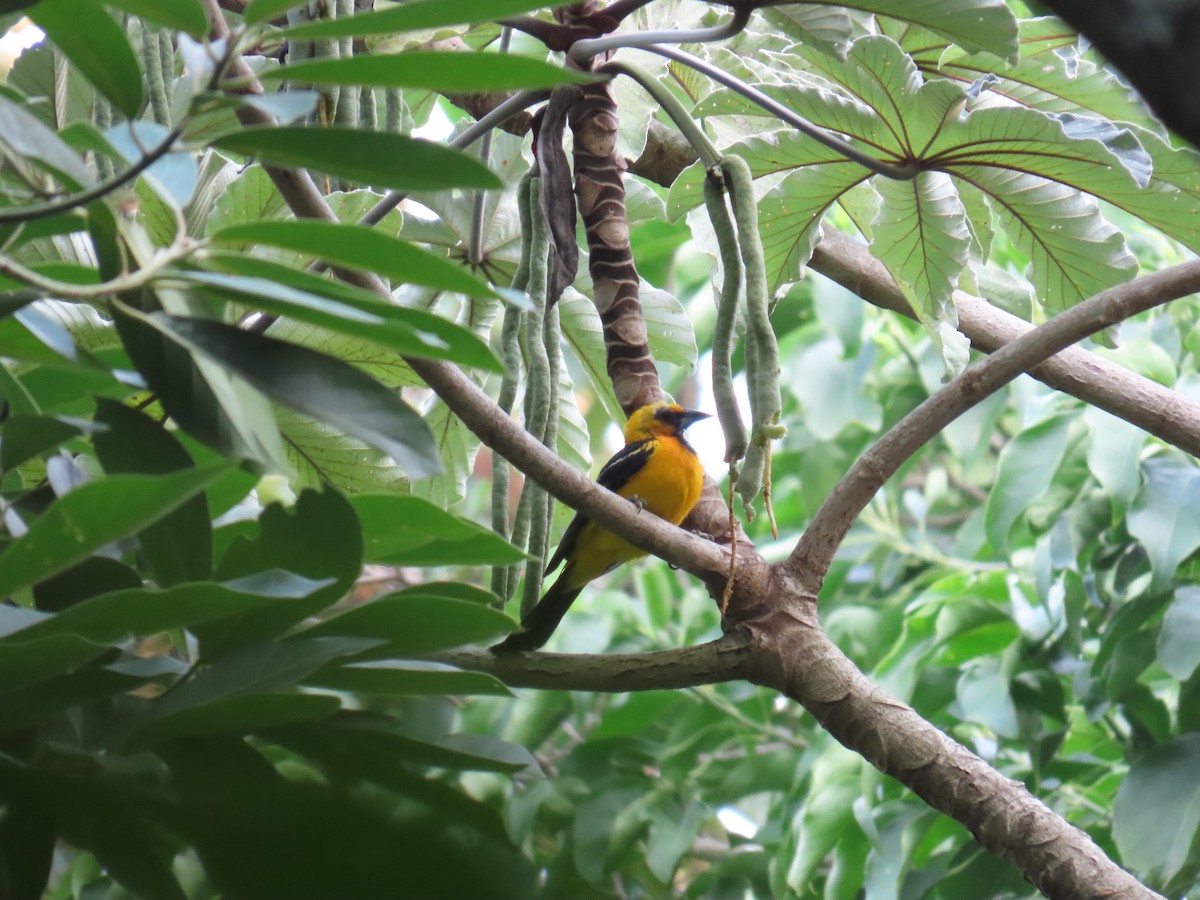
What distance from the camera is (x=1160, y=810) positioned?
1507mm

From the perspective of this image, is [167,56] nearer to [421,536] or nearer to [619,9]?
[619,9]

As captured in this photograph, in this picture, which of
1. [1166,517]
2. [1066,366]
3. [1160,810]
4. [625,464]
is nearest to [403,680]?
[1066,366]

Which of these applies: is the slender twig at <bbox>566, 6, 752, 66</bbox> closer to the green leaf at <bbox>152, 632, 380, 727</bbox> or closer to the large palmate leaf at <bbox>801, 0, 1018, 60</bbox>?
the large palmate leaf at <bbox>801, 0, 1018, 60</bbox>

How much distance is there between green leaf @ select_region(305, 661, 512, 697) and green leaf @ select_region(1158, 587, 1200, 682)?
113 cm

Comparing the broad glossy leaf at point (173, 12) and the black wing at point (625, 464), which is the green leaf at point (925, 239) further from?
the black wing at point (625, 464)

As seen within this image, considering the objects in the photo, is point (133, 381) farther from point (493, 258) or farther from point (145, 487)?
point (493, 258)

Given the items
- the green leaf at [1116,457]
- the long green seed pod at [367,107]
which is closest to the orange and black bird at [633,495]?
the green leaf at [1116,457]

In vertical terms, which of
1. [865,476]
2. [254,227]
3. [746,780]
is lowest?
[746,780]

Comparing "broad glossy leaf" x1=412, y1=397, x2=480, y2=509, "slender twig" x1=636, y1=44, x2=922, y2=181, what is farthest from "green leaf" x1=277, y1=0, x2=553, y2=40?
"broad glossy leaf" x1=412, y1=397, x2=480, y2=509

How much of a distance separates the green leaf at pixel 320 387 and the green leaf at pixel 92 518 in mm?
98

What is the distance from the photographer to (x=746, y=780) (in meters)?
1.34

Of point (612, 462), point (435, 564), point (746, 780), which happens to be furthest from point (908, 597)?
point (435, 564)

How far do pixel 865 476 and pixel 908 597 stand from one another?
209cm

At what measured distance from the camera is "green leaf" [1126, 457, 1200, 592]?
171 cm
